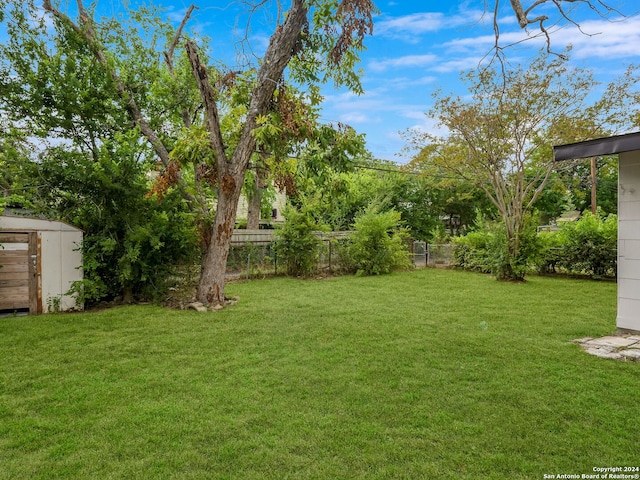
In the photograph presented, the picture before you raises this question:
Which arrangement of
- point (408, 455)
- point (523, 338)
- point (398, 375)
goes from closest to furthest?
1. point (408, 455)
2. point (398, 375)
3. point (523, 338)

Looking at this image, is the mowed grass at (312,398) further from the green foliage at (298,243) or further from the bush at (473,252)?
the bush at (473,252)

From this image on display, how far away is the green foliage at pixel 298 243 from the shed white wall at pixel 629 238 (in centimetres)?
744

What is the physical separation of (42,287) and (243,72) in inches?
194

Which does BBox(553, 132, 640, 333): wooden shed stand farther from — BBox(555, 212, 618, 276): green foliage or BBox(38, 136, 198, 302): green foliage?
BBox(555, 212, 618, 276): green foliage

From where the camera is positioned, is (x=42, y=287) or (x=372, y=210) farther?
(x=372, y=210)

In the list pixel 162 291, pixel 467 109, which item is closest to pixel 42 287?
pixel 162 291

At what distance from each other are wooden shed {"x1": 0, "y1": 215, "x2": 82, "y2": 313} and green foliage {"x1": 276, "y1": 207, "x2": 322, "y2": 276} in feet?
18.0

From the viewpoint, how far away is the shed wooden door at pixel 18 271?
19.8ft

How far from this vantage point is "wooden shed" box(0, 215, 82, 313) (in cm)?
602

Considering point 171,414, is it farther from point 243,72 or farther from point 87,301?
point 243,72

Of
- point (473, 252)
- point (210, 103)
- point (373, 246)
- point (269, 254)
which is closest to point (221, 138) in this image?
point (210, 103)

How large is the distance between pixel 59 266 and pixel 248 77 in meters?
4.55

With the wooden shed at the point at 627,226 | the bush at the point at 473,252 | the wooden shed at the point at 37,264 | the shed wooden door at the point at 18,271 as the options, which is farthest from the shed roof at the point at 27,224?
the bush at the point at 473,252

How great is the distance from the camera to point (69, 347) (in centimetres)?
450
